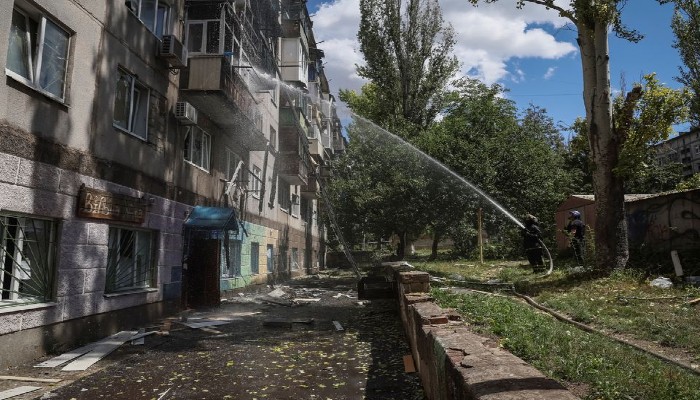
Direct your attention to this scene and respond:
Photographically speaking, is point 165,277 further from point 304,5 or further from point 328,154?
point 328,154

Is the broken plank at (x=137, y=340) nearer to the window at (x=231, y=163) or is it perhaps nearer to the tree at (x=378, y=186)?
the window at (x=231, y=163)

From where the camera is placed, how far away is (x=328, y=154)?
3394 cm

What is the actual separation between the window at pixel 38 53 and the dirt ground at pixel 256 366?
159 inches

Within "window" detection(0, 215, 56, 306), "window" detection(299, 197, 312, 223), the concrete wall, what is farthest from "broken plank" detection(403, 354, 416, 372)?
"window" detection(299, 197, 312, 223)

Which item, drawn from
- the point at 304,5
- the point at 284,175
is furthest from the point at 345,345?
the point at 304,5

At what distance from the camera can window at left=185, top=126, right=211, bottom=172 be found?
1159cm

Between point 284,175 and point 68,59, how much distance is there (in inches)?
542

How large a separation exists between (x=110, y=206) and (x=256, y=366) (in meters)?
4.21

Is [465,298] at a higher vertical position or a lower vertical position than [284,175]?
lower

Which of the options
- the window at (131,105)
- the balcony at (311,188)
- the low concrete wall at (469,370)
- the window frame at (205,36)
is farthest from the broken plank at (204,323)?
the balcony at (311,188)

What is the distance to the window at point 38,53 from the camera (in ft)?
20.1

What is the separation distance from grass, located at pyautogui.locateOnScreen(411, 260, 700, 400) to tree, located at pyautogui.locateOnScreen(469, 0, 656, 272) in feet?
2.81

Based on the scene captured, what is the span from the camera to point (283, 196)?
21922 millimetres

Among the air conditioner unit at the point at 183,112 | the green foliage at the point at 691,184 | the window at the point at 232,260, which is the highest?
the air conditioner unit at the point at 183,112
